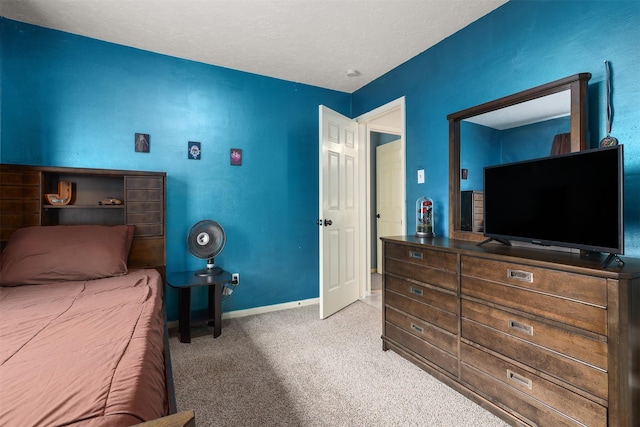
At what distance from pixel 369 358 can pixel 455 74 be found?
234 cm

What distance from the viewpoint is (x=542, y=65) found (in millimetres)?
1905

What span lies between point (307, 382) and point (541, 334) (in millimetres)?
1352

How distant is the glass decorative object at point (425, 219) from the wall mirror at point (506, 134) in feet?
0.55

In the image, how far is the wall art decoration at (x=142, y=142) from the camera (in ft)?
8.93

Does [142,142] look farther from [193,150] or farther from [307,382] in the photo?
[307,382]

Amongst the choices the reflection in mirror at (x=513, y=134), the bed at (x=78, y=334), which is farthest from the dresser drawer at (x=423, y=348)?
the bed at (x=78, y=334)

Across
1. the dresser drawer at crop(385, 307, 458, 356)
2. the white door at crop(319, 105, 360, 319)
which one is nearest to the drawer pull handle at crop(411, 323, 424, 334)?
the dresser drawer at crop(385, 307, 458, 356)

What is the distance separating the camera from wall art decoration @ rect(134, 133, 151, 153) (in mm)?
2723

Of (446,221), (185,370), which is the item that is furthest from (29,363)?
(446,221)

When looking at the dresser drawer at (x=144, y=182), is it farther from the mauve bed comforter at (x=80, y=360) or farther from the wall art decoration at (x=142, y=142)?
the mauve bed comforter at (x=80, y=360)

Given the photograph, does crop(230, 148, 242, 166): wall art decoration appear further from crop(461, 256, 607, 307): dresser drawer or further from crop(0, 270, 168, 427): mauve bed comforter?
crop(461, 256, 607, 307): dresser drawer

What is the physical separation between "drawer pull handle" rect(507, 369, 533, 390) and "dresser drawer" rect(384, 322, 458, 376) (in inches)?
12.6

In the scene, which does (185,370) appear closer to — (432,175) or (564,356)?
(564,356)

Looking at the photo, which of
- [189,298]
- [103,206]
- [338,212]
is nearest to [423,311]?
[338,212]
